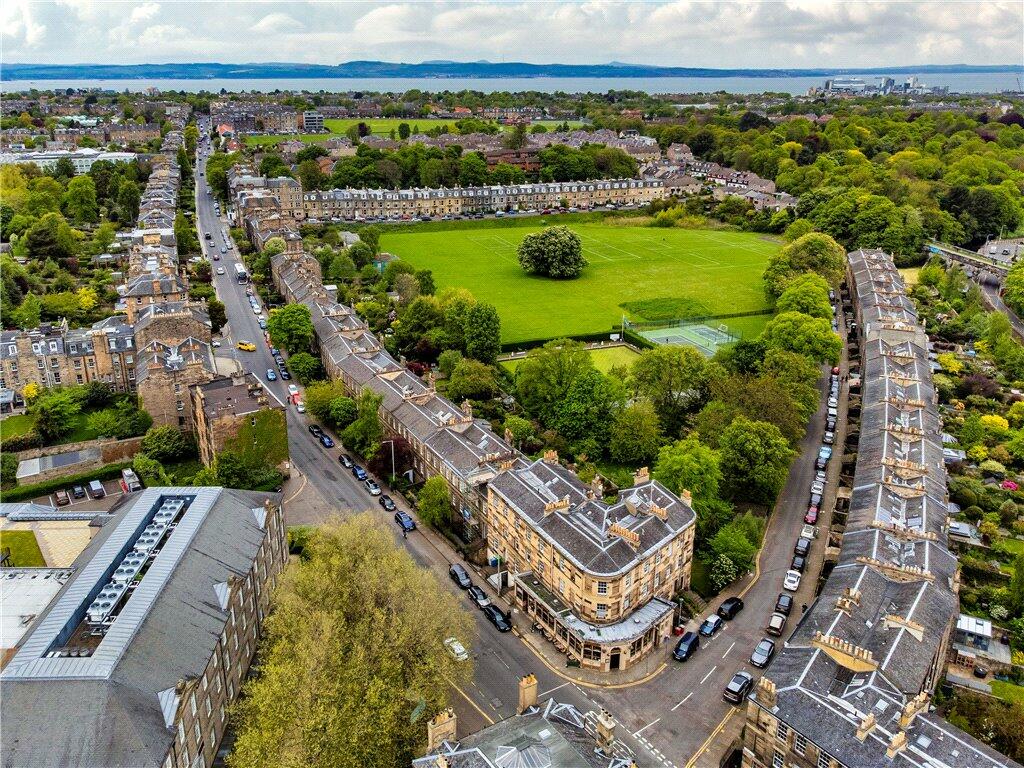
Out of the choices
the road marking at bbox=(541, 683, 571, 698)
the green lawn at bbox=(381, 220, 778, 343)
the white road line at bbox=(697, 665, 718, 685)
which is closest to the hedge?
the road marking at bbox=(541, 683, 571, 698)

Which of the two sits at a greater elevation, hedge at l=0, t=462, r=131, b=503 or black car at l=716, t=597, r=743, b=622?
black car at l=716, t=597, r=743, b=622

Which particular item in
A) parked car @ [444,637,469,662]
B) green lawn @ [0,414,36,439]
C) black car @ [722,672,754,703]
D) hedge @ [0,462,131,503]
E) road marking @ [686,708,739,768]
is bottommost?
hedge @ [0,462,131,503]

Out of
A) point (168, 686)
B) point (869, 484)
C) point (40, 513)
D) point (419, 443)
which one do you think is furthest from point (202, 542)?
point (869, 484)

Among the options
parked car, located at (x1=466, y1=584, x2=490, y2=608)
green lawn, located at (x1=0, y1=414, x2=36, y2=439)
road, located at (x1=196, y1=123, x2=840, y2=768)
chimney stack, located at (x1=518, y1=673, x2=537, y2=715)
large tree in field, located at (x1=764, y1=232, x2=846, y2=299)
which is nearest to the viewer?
chimney stack, located at (x1=518, y1=673, x2=537, y2=715)

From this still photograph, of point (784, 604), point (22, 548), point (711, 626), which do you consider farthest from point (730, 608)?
point (22, 548)

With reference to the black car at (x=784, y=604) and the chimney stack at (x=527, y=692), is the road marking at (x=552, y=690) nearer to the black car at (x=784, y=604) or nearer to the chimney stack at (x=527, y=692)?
the chimney stack at (x=527, y=692)

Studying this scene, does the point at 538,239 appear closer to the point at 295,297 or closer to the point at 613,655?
the point at 295,297

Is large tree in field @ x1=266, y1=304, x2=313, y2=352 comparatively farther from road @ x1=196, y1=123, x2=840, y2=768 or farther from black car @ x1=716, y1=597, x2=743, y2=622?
black car @ x1=716, y1=597, x2=743, y2=622
